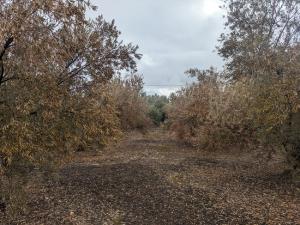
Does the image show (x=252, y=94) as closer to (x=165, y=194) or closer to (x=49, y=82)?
(x=165, y=194)

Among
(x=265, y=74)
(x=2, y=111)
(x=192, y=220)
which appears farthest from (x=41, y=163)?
(x=265, y=74)

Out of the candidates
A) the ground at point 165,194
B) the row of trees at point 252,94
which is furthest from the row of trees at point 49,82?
the row of trees at point 252,94

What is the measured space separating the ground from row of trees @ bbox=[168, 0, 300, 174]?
132cm

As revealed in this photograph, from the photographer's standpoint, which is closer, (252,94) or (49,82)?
(49,82)

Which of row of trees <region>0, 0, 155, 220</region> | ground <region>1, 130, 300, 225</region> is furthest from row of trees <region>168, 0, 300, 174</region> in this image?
row of trees <region>0, 0, 155, 220</region>

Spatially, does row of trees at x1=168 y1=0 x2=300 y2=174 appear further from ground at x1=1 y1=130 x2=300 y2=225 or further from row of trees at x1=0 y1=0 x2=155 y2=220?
row of trees at x1=0 y1=0 x2=155 y2=220

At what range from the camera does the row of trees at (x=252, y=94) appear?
12.1 meters

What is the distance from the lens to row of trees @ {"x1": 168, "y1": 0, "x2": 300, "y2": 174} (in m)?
12.1

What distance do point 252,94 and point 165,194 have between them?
4016 mm

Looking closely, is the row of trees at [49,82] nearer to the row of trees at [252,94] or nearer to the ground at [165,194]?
the ground at [165,194]

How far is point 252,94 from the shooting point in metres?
13.4

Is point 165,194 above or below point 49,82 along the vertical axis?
below

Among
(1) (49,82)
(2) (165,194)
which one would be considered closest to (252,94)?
(2) (165,194)

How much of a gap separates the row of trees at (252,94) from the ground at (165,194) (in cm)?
132
